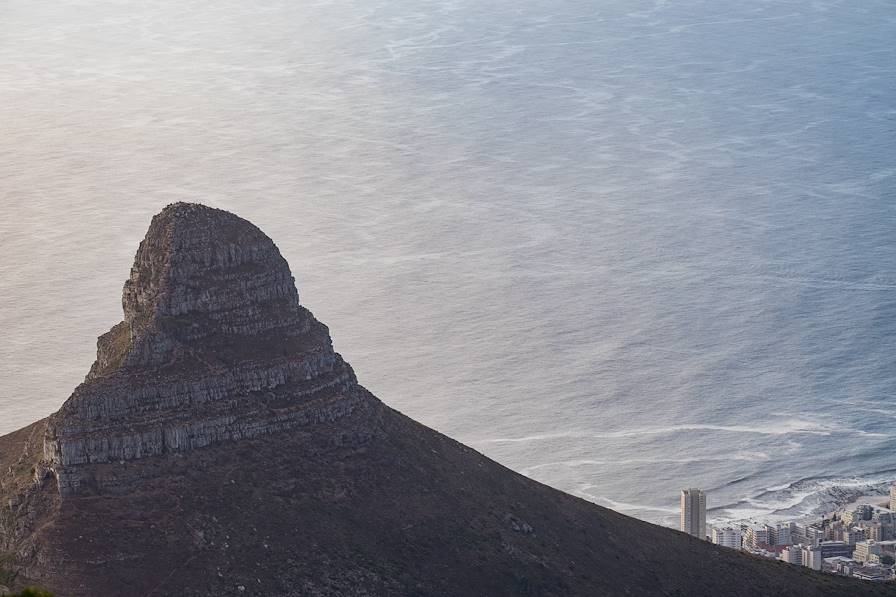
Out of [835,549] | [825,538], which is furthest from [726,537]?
[825,538]

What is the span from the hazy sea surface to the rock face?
37033 millimetres

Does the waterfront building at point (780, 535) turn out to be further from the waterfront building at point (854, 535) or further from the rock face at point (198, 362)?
the rock face at point (198, 362)

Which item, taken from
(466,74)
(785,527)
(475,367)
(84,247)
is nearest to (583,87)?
(466,74)

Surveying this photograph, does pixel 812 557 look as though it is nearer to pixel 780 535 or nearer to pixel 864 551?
pixel 780 535

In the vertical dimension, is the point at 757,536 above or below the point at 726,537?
below

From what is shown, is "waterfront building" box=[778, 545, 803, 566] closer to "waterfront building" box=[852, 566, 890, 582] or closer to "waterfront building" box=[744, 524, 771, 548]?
"waterfront building" box=[744, 524, 771, 548]

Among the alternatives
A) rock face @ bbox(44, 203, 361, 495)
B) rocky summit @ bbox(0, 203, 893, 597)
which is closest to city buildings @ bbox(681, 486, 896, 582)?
rocky summit @ bbox(0, 203, 893, 597)

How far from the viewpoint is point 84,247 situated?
127750 millimetres

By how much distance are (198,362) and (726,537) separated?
3949cm

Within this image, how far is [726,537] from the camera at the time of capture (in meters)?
88.6

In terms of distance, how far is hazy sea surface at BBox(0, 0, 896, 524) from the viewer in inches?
4013

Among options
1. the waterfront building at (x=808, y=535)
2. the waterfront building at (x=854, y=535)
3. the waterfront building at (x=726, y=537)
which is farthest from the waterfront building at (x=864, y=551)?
the waterfront building at (x=726, y=537)

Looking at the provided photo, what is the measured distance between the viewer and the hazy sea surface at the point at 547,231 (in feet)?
334

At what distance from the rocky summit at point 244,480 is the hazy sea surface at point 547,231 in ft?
107
